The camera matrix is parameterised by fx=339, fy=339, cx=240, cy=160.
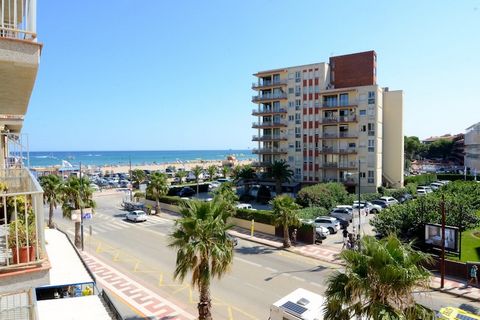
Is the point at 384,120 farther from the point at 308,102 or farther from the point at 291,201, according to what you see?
the point at 291,201

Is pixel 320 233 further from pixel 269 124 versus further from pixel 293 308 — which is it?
pixel 269 124

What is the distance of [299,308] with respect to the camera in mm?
14141

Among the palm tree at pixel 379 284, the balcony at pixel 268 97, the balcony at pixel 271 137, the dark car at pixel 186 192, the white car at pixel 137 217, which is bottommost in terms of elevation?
the white car at pixel 137 217

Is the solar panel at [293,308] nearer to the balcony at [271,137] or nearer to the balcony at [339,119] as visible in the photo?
the balcony at [339,119]

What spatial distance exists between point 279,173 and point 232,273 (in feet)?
106

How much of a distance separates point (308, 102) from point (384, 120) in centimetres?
1356

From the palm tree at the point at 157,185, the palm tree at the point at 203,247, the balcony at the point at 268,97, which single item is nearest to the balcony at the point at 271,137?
the balcony at the point at 268,97

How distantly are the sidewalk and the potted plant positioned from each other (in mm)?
11284

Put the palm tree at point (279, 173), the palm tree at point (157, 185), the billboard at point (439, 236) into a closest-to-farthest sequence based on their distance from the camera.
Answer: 1. the billboard at point (439, 236)
2. the palm tree at point (157, 185)
3. the palm tree at point (279, 173)

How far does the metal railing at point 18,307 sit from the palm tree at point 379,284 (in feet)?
25.4

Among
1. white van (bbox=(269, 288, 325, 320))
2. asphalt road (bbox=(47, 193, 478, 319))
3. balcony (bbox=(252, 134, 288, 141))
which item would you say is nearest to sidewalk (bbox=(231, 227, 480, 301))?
asphalt road (bbox=(47, 193, 478, 319))

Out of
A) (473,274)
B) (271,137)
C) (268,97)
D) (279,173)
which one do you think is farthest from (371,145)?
(473,274)

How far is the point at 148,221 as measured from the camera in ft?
142

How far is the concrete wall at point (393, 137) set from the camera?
5744 cm
